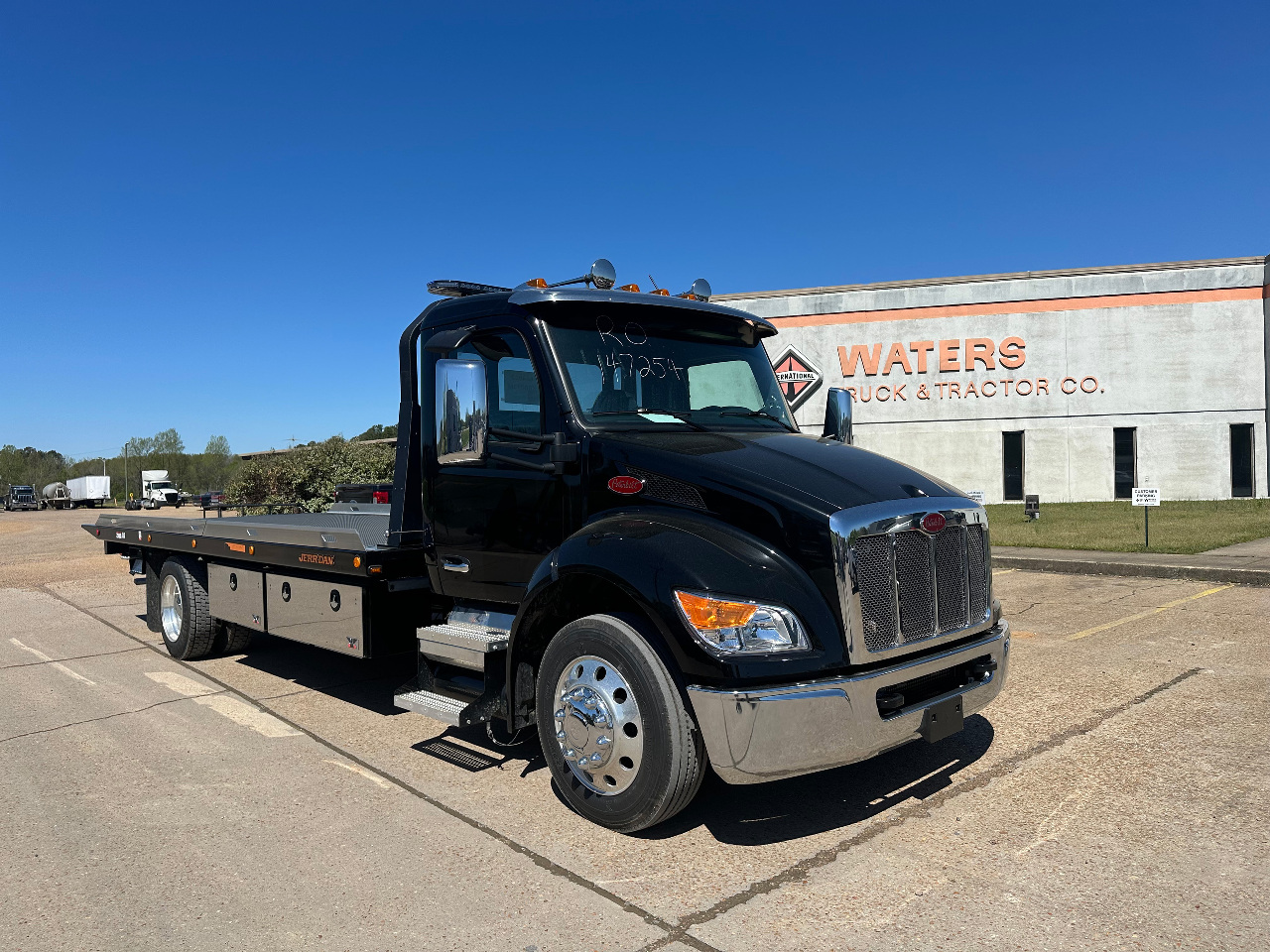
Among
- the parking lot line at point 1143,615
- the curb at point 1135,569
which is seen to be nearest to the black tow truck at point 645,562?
the parking lot line at point 1143,615

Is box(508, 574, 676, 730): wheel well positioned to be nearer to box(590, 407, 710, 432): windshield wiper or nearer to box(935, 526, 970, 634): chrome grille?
box(590, 407, 710, 432): windshield wiper

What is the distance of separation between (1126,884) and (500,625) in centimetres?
301

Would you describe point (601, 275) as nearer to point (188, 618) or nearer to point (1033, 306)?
point (188, 618)

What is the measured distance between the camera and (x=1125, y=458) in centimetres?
2625

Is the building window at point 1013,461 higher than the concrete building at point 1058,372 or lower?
lower

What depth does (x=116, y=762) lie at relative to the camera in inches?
198

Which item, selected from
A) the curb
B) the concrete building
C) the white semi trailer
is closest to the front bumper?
the curb

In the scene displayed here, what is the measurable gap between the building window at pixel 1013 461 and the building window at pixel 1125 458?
2.57 m

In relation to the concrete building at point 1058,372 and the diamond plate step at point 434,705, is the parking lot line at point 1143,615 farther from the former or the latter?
the concrete building at point 1058,372

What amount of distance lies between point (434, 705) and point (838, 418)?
9.19ft

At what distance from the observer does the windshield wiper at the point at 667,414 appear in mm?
4539

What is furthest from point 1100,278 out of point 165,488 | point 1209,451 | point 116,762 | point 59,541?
point 165,488

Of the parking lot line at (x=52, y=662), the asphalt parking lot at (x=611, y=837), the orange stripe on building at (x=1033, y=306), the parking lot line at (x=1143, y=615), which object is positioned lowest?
the parking lot line at (x=1143, y=615)

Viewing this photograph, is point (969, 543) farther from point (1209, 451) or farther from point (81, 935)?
point (1209, 451)
